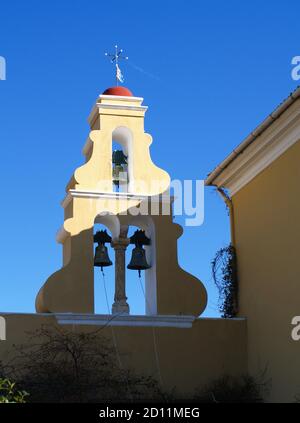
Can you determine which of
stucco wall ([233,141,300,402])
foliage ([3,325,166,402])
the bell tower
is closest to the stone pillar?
the bell tower

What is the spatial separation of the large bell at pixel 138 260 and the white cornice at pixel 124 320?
855 millimetres

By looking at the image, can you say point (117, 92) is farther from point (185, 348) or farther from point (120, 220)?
point (185, 348)

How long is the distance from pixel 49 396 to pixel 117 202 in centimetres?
308

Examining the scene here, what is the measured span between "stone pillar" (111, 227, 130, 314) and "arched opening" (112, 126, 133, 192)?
68 centimetres

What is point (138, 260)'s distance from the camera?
1605cm

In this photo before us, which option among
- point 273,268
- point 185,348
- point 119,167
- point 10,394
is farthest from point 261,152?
point 10,394

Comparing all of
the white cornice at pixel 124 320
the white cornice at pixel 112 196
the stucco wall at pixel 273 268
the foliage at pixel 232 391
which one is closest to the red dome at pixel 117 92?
the white cornice at pixel 112 196

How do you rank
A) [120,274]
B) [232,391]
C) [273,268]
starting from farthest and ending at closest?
1. [120,274]
2. [232,391]
3. [273,268]

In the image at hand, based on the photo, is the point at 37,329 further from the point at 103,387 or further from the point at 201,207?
the point at 201,207

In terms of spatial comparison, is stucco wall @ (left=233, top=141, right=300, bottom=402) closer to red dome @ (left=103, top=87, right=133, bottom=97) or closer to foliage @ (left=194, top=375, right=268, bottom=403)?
foliage @ (left=194, top=375, right=268, bottom=403)

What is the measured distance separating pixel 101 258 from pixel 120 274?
370mm

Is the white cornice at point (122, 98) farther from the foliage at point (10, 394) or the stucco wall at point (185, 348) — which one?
the foliage at point (10, 394)

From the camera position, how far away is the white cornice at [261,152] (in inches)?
579
